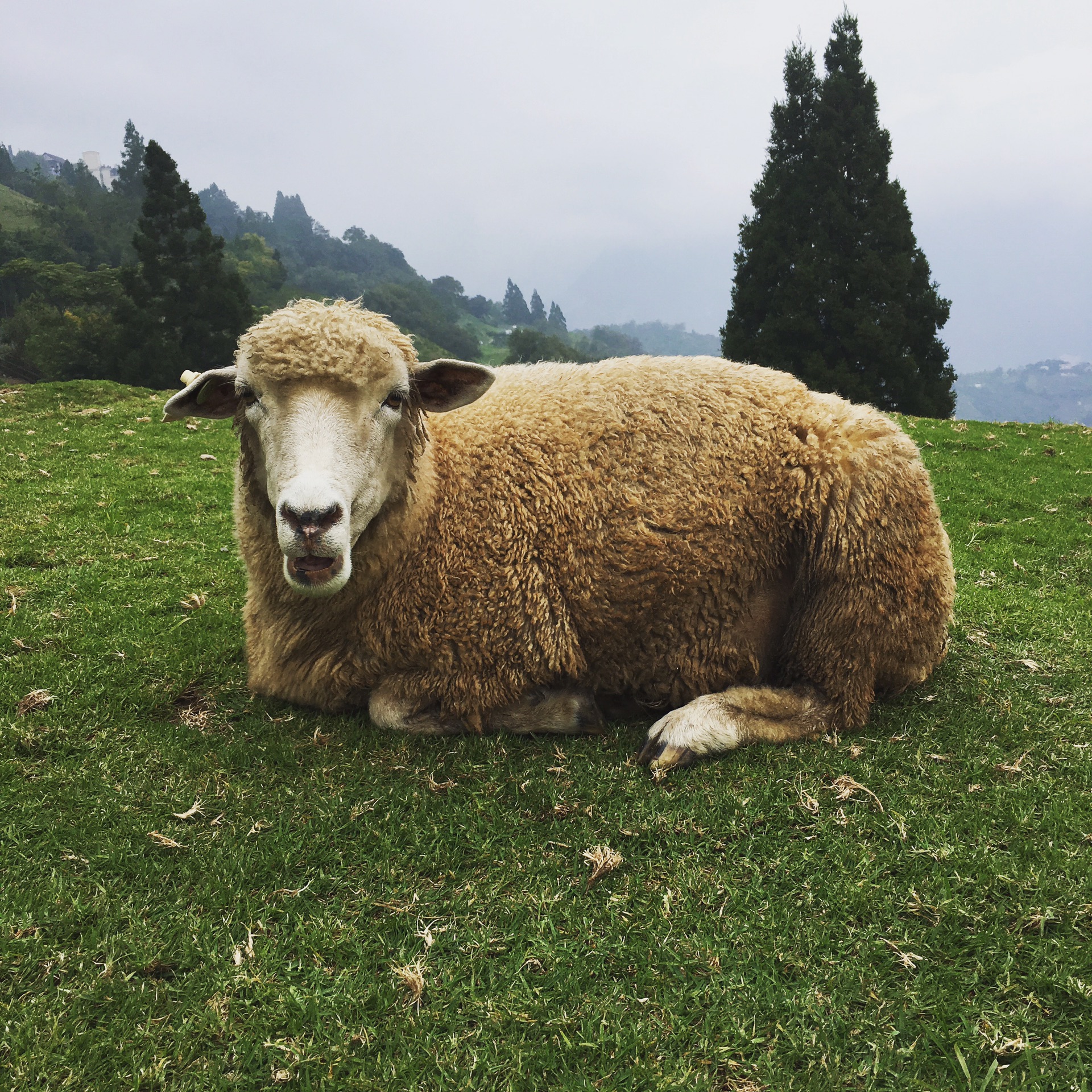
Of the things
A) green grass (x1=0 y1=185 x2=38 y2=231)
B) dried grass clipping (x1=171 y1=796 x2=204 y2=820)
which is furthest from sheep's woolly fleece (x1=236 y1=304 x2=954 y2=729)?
green grass (x1=0 y1=185 x2=38 y2=231)

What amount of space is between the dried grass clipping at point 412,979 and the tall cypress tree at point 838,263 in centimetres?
2918

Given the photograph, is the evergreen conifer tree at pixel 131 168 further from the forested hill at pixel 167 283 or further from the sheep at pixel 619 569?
the sheep at pixel 619 569

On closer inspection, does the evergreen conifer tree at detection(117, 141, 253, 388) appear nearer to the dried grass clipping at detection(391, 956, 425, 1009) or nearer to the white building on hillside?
the dried grass clipping at detection(391, 956, 425, 1009)

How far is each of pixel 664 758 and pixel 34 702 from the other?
337 cm

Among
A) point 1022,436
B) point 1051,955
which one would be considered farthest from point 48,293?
point 1051,955

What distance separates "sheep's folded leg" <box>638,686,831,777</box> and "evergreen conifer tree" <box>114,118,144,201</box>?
364ft

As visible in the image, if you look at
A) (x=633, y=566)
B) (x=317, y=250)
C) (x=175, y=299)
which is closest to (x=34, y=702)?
(x=633, y=566)

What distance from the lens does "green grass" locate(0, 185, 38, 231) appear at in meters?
82.6

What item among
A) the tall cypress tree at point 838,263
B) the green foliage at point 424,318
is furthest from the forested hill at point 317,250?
the tall cypress tree at point 838,263

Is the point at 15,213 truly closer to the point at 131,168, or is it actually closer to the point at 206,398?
the point at 131,168

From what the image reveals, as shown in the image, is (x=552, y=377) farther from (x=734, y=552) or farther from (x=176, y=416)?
(x=176, y=416)

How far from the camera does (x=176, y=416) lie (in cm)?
346

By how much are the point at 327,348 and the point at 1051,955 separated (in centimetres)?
356

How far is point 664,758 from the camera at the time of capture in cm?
356
